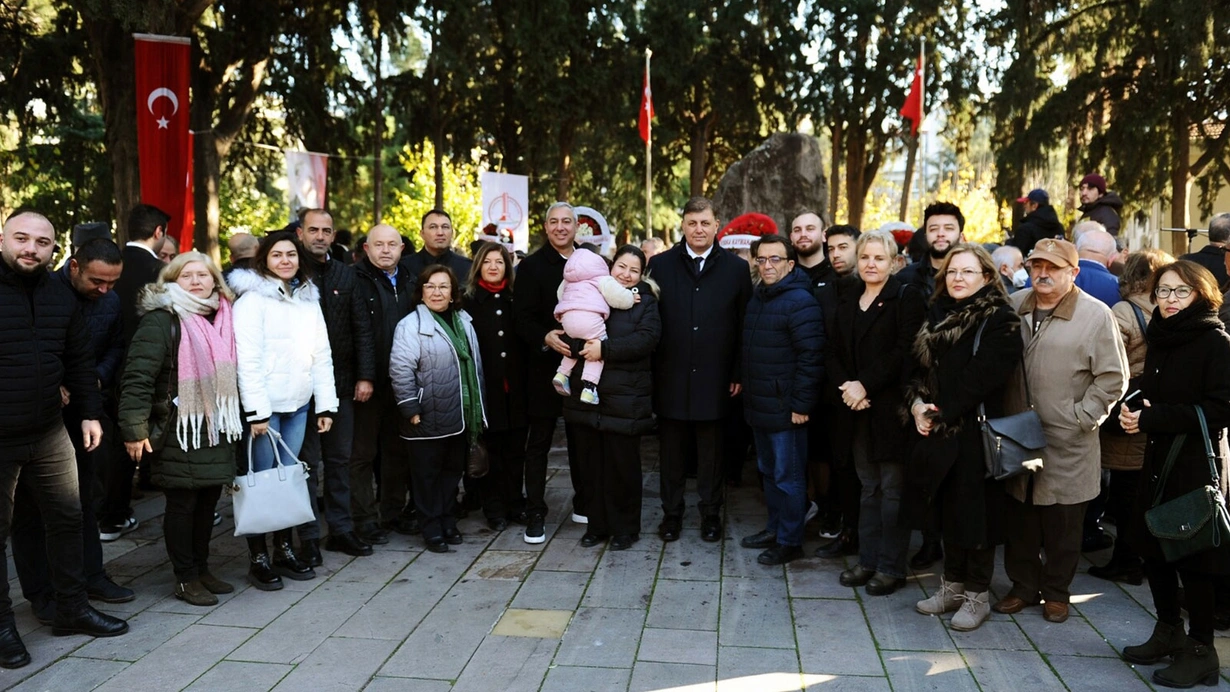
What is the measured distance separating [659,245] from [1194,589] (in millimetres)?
A: 8213

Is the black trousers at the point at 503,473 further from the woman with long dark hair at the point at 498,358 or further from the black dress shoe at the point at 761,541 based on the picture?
the black dress shoe at the point at 761,541

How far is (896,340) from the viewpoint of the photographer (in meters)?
4.95

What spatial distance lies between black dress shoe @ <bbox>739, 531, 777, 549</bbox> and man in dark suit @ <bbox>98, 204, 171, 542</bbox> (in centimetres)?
404

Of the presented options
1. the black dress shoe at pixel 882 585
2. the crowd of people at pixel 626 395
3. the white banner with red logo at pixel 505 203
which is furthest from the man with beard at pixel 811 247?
the white banner with red logo at pixel 505 203

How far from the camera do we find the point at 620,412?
573 centimetres

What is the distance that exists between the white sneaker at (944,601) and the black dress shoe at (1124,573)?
107cm

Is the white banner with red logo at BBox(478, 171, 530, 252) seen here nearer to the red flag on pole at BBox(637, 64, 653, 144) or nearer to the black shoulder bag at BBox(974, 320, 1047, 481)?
the red flag on pole at BBox(637, 64, 653, 144)

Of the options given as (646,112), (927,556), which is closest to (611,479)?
(927,556)

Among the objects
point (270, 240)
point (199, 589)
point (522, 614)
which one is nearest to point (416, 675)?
point (522, 614)

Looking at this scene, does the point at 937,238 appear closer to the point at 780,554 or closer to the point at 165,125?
the point at 780,554

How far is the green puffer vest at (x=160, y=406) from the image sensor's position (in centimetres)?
464

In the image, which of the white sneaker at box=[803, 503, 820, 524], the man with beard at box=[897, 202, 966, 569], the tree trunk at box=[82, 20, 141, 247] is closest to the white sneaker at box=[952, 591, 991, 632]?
the white sneaker at box=[803, 503, 820, 524]

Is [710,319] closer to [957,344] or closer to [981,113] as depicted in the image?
[957,344]

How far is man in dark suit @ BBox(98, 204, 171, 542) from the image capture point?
5.91m
